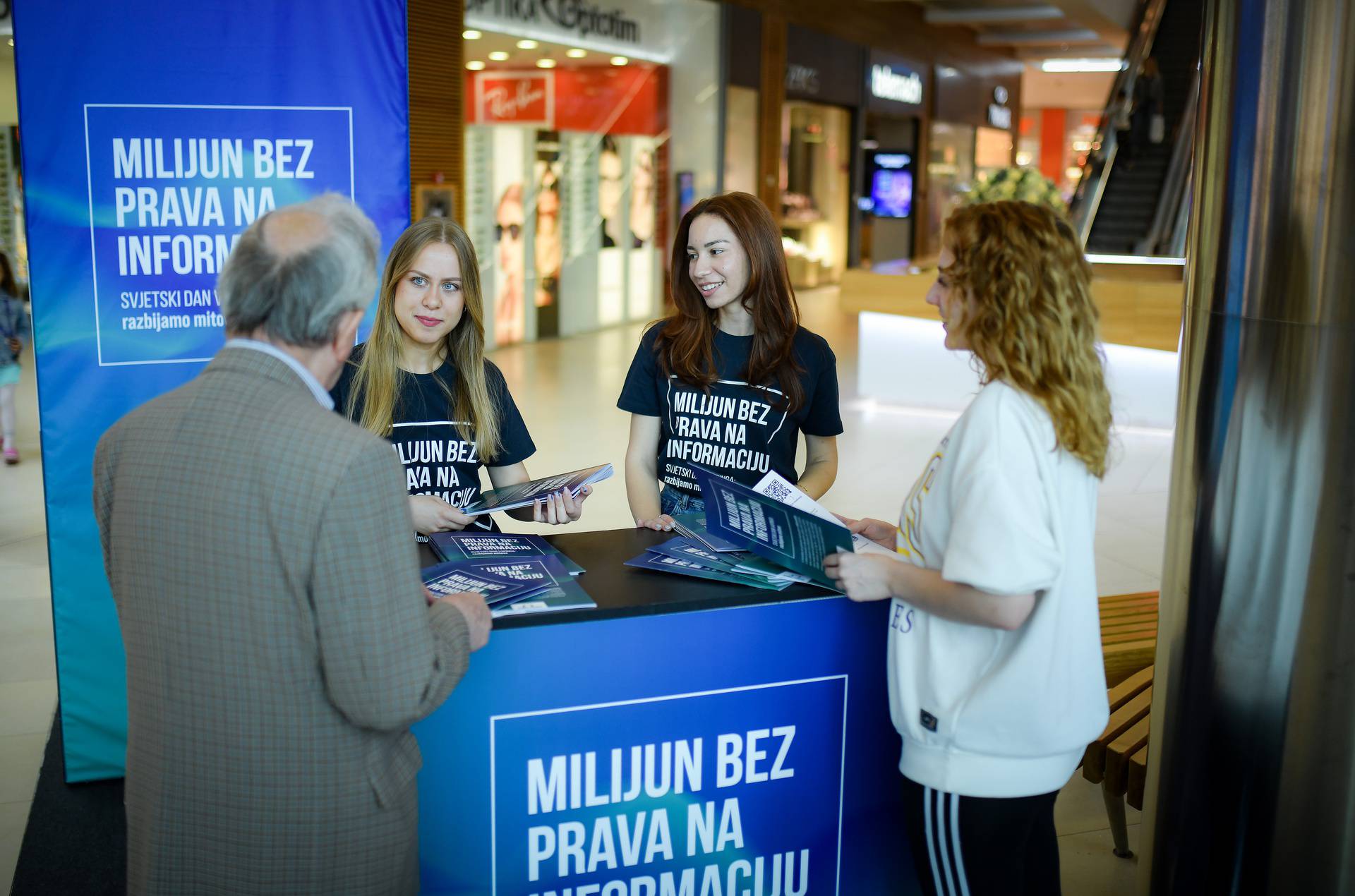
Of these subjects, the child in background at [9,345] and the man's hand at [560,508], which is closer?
the man's hand at [560,508]

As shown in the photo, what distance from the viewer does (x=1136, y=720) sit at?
9.56 feet

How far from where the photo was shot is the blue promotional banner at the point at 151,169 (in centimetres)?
287

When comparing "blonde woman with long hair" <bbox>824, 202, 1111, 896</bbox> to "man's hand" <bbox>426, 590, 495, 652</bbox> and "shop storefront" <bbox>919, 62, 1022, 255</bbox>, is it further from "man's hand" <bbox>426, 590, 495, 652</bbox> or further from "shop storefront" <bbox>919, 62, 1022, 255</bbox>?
"shop storefront" <bbox>919, 62, 1022, 255</bbox>

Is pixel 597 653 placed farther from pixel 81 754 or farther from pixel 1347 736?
pixel 81 754

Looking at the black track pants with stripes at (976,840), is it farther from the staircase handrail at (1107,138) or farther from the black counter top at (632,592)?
the staircase handrail at (1107,138)

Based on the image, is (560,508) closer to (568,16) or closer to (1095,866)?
(1095,866)

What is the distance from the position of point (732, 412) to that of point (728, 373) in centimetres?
9

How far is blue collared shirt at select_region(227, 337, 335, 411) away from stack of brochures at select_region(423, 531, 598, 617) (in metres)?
0.58

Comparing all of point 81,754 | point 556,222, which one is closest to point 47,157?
point 81,754

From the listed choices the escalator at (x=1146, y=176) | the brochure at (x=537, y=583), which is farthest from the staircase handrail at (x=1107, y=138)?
the brochure at (x=537, y=583)

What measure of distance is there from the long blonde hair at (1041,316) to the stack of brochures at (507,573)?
0.78 metres

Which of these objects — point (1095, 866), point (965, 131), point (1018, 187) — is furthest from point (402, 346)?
point (965, 131)

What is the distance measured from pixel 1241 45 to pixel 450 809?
5.80 ft

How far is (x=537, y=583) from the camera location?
2006mm
